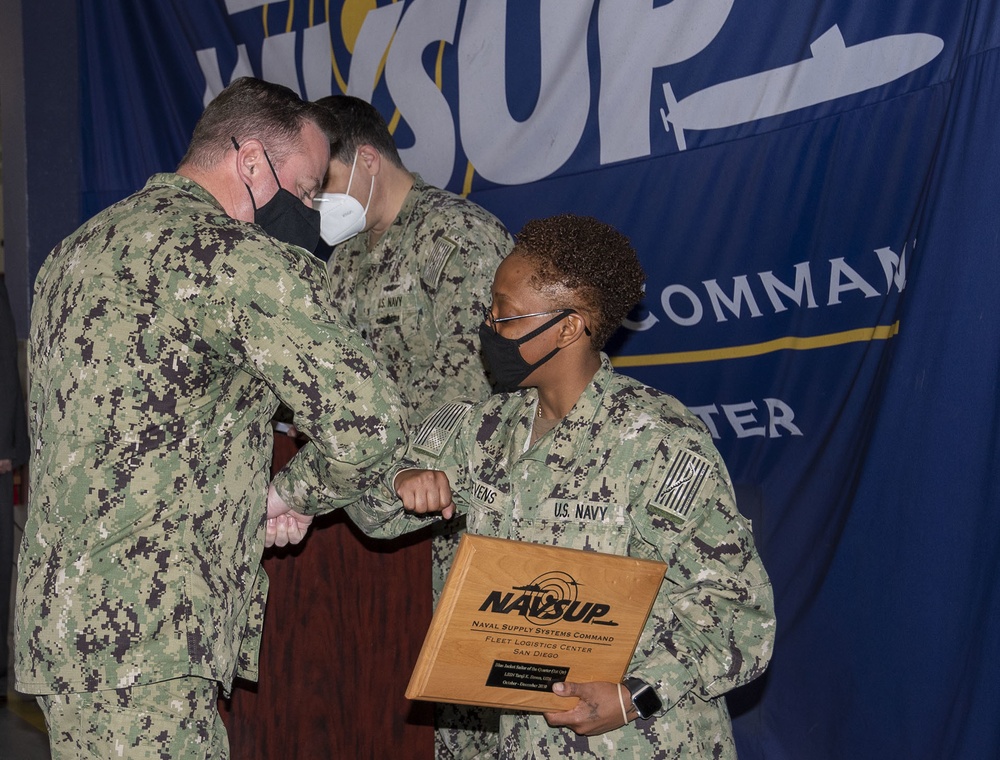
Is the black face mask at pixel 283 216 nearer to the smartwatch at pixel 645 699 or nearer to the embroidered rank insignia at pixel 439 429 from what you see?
the embroidered rank insignia at pixel 439 429

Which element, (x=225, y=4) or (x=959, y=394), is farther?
(x=225, y=4)

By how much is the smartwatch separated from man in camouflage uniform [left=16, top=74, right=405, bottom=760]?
601 mm

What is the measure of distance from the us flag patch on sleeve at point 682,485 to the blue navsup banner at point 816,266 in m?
1.12

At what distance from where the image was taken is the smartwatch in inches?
77.0

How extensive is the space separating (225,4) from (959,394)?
3714 millimetres

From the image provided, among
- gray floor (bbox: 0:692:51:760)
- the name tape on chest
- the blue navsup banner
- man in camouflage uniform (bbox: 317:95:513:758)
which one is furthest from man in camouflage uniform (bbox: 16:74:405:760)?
gray floor (bbox: 0:692:51:760)

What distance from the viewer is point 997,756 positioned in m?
2.82

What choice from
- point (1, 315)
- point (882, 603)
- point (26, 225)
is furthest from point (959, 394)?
point (26, 225)

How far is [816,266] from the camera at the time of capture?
3.17 metres

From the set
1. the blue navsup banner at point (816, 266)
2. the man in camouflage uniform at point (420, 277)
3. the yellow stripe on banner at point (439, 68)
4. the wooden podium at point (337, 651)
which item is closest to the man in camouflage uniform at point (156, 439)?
the wooden podium at point (337, 651)

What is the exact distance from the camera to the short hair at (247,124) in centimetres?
198

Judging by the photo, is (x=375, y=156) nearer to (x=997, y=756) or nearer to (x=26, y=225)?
(x=997, y=756)

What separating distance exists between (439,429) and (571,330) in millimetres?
357

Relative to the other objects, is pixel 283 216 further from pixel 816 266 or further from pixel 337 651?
pixel 816 266
